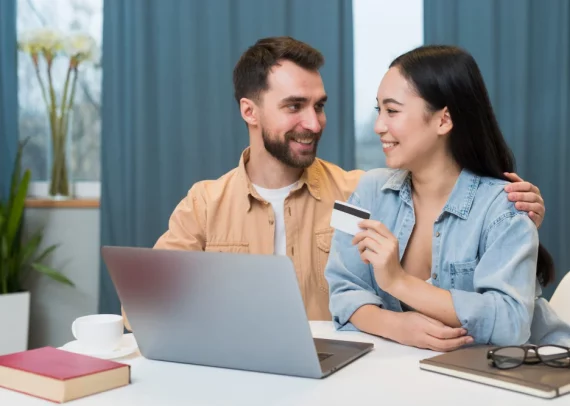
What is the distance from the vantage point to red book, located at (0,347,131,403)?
105cm

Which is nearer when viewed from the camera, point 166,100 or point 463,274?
point 463,274

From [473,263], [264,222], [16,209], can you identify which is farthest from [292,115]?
[16,209]

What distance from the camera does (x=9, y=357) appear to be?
1183 millimetres

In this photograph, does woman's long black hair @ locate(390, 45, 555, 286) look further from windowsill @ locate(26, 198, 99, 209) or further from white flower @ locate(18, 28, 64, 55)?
white flower @ locate(18, 28, 64, 55)

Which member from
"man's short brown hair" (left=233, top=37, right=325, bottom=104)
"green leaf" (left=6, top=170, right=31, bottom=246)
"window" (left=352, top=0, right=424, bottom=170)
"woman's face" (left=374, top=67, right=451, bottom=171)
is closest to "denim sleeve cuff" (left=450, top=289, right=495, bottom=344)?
"woman's face" (left=374, top=67, right=451, bottom=171)

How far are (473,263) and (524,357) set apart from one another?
0.44 meters

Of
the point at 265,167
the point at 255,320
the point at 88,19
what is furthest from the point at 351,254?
the point at 88,19

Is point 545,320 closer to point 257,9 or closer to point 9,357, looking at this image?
point 9,357

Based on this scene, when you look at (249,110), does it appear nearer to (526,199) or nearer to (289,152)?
(289,152)

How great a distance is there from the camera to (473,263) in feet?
5.07

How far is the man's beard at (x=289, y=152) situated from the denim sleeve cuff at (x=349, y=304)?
0.77m

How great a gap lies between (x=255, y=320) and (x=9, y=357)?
0.41 metres

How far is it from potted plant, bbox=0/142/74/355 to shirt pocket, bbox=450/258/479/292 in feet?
6.87

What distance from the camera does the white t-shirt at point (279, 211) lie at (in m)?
2.28
